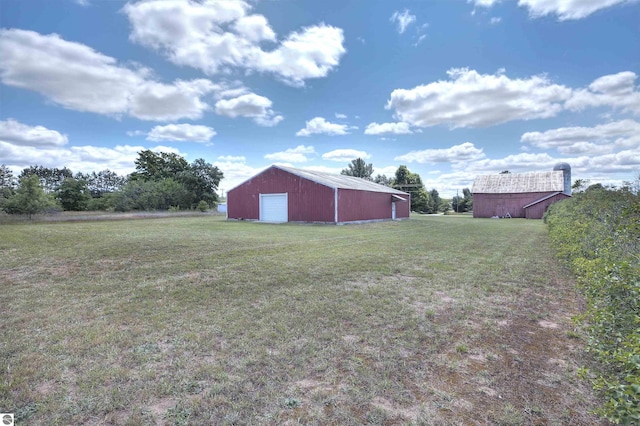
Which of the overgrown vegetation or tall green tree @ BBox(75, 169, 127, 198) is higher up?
tall green tree @ BBox(75, 169, 127, 198)

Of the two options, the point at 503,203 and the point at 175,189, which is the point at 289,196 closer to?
the point at 175,189

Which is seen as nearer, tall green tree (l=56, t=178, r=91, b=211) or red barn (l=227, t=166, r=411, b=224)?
red barn (l=227, t=166, r=411, b=224)

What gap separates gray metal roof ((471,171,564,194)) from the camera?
30.3m

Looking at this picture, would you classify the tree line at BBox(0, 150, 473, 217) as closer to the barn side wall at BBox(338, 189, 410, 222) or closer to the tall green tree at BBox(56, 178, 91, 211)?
the tall green tree at BBox(56, 178, 91, 211)

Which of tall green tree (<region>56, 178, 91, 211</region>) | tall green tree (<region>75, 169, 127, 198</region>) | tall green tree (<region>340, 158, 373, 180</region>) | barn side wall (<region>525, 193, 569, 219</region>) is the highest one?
tall green tree (<region>340, 158, 373, 180</region>)

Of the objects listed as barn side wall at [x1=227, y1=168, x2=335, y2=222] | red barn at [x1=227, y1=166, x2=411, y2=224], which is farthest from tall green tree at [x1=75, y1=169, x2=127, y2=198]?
red barn at [x1=227, y1=166, x2=411, y2=224]

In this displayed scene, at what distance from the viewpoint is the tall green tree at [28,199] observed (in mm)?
19228

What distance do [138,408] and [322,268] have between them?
4.42m

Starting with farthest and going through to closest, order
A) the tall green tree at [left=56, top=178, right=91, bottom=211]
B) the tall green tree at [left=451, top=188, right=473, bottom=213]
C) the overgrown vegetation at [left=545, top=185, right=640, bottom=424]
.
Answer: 1. the tall green tree at [left=451, top=188, right=473, bottom=213]
2. the tall green tree at [left=56, top=178, right=91, bottom=211]
3. the overgrown vegetation at [left=545, top=185, right=640, bottom=424]

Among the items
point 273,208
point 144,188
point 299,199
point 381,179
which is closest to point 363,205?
point 299,199

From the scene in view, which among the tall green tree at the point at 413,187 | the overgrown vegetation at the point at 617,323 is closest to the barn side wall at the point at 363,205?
the overgrown vegetation at the point at 617,323

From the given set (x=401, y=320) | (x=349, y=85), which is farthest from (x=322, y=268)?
(x=349, y=85)

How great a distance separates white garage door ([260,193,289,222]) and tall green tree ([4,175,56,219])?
46.0ft

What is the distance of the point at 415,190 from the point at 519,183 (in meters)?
15.7
